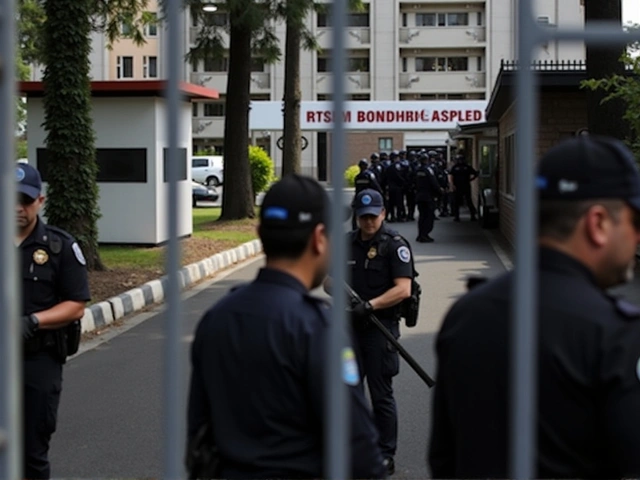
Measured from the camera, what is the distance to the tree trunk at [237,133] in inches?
976

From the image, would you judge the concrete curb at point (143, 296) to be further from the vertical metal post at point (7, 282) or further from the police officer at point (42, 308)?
the vertical metal post at point (7, 282)

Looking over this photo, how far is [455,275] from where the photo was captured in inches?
646

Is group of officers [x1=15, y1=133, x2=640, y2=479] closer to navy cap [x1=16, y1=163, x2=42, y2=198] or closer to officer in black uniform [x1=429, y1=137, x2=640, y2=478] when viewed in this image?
officer in black uniform [x1=429, y1=137, x2=640, y2=478]

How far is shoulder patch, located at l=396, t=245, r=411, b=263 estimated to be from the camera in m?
6.75

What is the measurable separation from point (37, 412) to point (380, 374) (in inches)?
85.7

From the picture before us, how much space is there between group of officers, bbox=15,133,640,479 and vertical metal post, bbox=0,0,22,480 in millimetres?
600

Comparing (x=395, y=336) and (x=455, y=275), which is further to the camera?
(x=455, y=275)

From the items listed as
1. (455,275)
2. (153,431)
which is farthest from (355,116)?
(153,431)

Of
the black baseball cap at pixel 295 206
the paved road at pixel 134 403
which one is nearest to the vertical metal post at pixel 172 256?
the black baseball cap at pixel 295 206

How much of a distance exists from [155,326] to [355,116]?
87.7 feet

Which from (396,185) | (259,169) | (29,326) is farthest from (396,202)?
(29,326)

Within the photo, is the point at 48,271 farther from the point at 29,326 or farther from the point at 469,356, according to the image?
the point at 469,356

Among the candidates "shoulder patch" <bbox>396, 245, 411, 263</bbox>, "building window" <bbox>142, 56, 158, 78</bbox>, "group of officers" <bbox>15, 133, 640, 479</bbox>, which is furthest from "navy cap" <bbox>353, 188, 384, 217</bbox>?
"building window" <bbox>142, 56, 158, 78</bbox>

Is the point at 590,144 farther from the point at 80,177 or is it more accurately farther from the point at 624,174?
the point at 80,177
